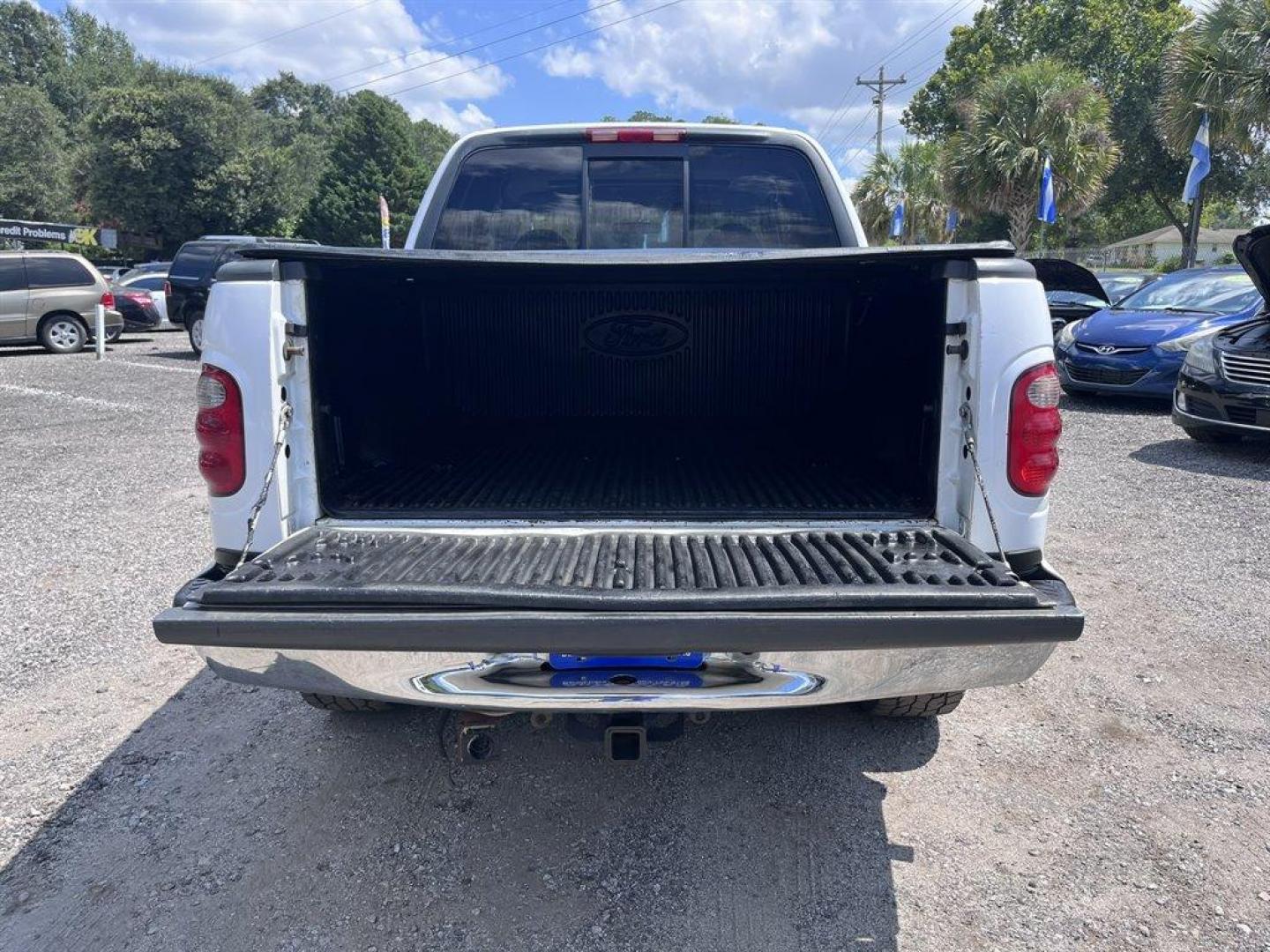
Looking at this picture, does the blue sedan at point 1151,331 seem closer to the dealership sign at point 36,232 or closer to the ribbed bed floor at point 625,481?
the ribbed bed floor at point 625,481

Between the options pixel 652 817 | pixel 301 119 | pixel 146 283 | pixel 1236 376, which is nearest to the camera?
pixel 652 817

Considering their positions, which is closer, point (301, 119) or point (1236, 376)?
point (1236, 376)

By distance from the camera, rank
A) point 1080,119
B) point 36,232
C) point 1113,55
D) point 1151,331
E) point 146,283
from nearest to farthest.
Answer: point 1151,331
point 146,283
point 1080,119
point 36,232
point 1113,55

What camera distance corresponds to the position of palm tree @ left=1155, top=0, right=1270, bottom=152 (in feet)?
48.0

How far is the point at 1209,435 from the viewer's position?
27.3 ft

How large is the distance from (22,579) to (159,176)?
44876 mm

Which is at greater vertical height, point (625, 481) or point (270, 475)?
point (270, 475)

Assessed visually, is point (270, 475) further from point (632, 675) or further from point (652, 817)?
point (652, 817)

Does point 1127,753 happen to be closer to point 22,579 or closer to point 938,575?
point 938,575

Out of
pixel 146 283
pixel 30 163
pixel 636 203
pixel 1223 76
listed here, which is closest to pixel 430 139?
pixel 30 163

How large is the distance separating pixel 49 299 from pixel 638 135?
53.0 ft

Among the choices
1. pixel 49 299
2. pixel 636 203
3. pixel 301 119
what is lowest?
pixel 49 299

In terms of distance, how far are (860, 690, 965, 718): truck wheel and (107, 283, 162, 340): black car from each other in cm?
2025

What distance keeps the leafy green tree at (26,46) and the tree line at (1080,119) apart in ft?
222
